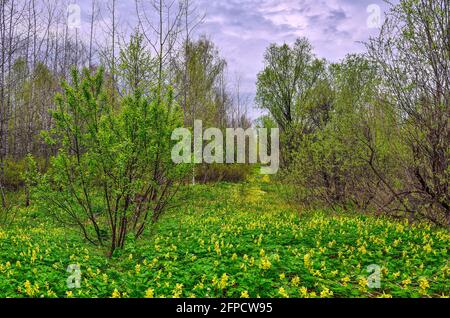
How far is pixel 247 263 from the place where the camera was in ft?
19.2

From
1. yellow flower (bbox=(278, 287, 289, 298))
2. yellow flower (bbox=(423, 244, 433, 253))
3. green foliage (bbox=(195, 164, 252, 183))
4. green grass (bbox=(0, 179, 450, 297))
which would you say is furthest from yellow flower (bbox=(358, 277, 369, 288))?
green foliage (bbox=(195, 164, 252, 183))

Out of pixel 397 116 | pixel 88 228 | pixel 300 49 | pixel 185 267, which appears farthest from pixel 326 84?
pixel 185 267

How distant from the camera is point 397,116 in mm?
9172

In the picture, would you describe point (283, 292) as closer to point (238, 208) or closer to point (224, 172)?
point (238, 208)

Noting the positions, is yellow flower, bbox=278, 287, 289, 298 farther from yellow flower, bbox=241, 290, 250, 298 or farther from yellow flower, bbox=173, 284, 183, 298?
yellow flower, bbox=173, 284, 183, 298

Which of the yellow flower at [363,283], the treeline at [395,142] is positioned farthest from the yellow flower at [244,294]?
the treeline at [395,142]

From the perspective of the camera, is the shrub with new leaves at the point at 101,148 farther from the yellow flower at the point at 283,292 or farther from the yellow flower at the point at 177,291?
the yellow flower at the point at 283,292

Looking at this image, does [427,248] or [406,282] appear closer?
[406,282]

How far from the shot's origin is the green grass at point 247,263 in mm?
4715

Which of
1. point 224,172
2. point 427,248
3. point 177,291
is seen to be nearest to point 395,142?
point 427,248

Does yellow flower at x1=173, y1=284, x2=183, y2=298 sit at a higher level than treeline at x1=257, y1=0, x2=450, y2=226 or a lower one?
lower

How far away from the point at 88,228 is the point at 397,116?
340 inches

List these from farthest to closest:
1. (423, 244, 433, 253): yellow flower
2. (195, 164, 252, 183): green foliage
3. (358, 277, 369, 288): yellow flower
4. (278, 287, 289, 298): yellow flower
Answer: (195, 164, 252, 183): green foliage < (423, 244, 433, 253): yellow flower < (358, 277, 369, 288): yellow flower < (278, 287, 289, 298): yellow flower

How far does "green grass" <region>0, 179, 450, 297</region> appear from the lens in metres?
4.71
